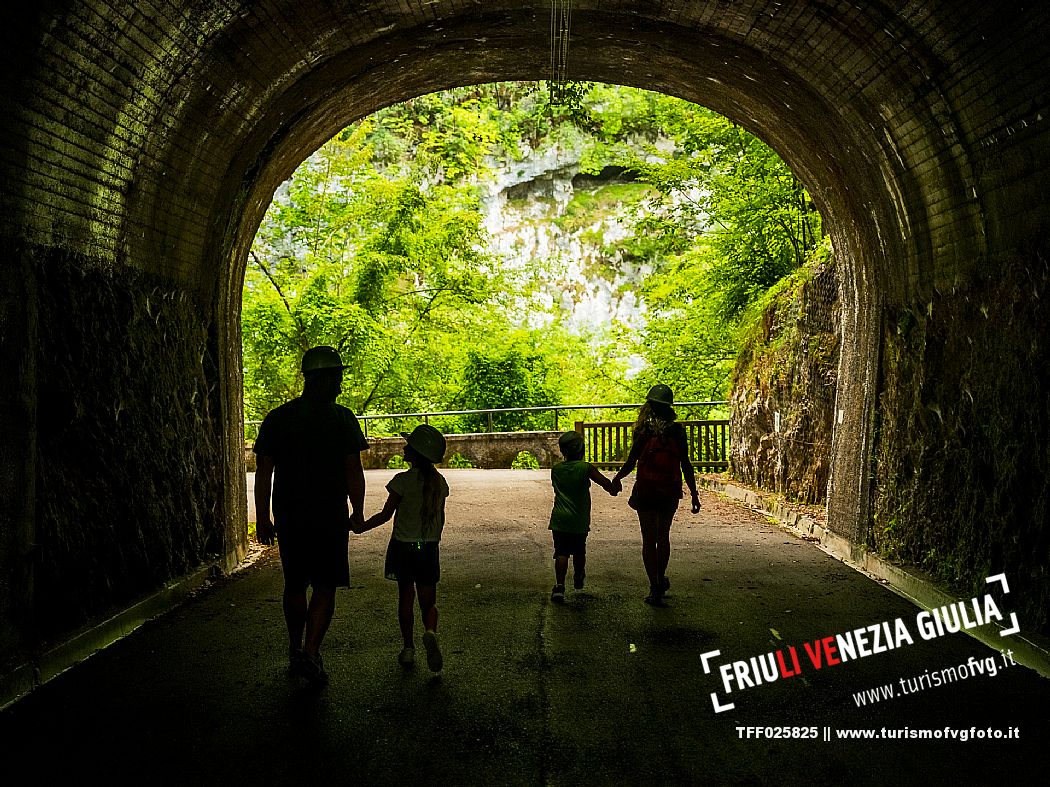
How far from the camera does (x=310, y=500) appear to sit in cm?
525

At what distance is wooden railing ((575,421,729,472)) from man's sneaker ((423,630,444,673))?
13.6 meters

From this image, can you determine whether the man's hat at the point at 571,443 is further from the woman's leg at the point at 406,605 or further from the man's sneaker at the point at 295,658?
the man's sneaker at the point at 295,658

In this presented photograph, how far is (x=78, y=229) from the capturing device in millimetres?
6082

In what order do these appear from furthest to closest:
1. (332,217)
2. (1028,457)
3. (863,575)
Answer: (332,217)
(863,575)
(1028,457)

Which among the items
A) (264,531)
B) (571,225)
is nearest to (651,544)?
(264,531)

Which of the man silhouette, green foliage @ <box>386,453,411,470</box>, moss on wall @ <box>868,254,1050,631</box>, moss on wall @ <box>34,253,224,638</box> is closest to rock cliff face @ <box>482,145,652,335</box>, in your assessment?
green foliage @ <box>386,453,411,470</box>

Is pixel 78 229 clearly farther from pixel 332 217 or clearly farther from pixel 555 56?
pixel 332 217

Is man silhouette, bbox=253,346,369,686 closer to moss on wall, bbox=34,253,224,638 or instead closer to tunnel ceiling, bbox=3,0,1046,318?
moss on wall, bbox=34,253,224,638

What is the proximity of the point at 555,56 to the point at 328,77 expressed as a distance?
2374 millimetres

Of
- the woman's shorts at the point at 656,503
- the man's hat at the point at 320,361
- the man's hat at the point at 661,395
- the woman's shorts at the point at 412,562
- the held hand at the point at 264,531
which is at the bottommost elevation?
the woman's shorts at the point at 412,562

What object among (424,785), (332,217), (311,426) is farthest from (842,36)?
(332,217)

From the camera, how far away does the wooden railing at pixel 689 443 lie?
19109mm

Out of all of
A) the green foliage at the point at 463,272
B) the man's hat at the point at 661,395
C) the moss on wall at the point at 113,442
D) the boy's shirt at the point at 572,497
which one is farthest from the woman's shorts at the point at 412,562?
the green foliage at the point at 463,272

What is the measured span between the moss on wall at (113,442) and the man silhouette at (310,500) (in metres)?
1.45
